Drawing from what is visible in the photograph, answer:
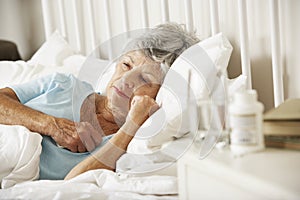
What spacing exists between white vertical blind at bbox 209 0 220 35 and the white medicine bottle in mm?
724

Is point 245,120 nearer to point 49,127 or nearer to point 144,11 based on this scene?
point 49,127

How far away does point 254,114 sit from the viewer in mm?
1011

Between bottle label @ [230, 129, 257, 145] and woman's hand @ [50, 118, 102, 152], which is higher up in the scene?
bottle label @ [230, 129, 257, 145]

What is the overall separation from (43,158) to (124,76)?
33 cm

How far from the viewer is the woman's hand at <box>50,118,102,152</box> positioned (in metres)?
1.57

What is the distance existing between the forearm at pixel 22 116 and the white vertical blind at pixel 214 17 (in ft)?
1.90

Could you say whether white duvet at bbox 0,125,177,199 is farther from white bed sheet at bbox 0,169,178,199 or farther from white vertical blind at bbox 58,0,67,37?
white vertical blind at bbox 58,0,67,37

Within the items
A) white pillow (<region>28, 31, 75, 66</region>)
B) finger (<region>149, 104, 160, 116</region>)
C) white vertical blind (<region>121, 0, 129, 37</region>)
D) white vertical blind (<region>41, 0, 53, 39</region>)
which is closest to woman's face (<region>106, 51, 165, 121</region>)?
finger (<region>149, 104, 160, 116</region>)

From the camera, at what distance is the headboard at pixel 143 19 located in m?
1.56

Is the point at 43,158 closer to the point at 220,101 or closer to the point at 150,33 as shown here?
the point at 150,33

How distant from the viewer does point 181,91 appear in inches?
57.3

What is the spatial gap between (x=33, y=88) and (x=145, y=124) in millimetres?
537

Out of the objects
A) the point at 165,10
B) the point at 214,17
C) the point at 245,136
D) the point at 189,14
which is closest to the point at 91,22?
the point at 165,10

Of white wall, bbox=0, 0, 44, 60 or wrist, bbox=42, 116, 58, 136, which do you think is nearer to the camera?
wrist, bbox=42, 116, 58, 136
